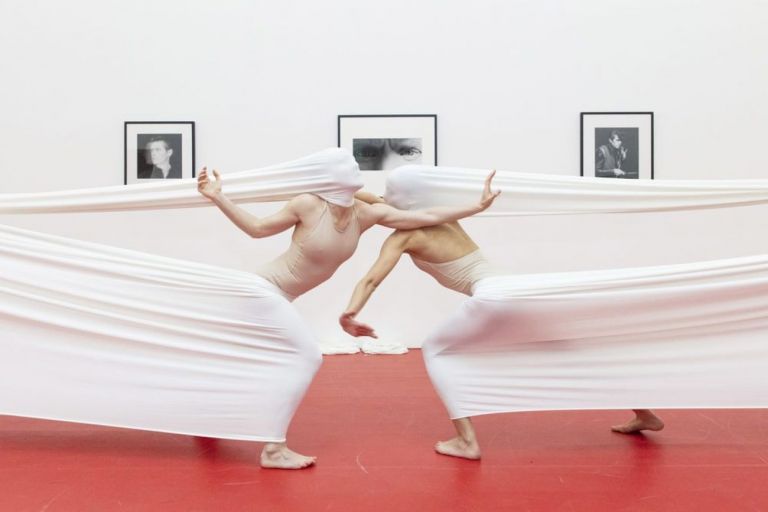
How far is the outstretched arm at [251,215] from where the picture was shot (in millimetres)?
2807

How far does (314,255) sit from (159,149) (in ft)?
9.48

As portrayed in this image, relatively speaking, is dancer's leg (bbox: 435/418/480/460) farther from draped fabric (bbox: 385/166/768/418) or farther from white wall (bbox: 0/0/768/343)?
white wall (bbox: 0/0/768/343)

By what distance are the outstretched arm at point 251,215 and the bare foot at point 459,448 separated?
108cm

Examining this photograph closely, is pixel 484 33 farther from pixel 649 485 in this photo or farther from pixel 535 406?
pixel 649 485

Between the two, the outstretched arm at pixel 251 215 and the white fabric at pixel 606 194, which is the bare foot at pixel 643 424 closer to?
the white fabric at pixel 606 194

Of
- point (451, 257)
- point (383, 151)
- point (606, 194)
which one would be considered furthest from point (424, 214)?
point (383, 151)

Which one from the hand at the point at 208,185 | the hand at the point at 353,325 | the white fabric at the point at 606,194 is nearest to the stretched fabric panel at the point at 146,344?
the hand at the point at 353,325

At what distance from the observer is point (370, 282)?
286cm

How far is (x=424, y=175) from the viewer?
9.84ft

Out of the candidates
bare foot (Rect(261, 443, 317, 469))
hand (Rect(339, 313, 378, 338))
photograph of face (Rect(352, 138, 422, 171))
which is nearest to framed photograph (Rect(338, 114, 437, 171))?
photograph of face (Rect(352, 138, 422, 171))

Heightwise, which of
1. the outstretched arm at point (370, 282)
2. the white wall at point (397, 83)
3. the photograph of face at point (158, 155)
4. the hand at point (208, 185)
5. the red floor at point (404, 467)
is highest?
the white wall at point (397, 83)

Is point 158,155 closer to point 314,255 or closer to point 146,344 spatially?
point 146,344

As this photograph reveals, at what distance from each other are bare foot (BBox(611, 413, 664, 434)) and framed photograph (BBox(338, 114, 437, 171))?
8.76ft

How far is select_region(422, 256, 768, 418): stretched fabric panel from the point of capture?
110 inches
